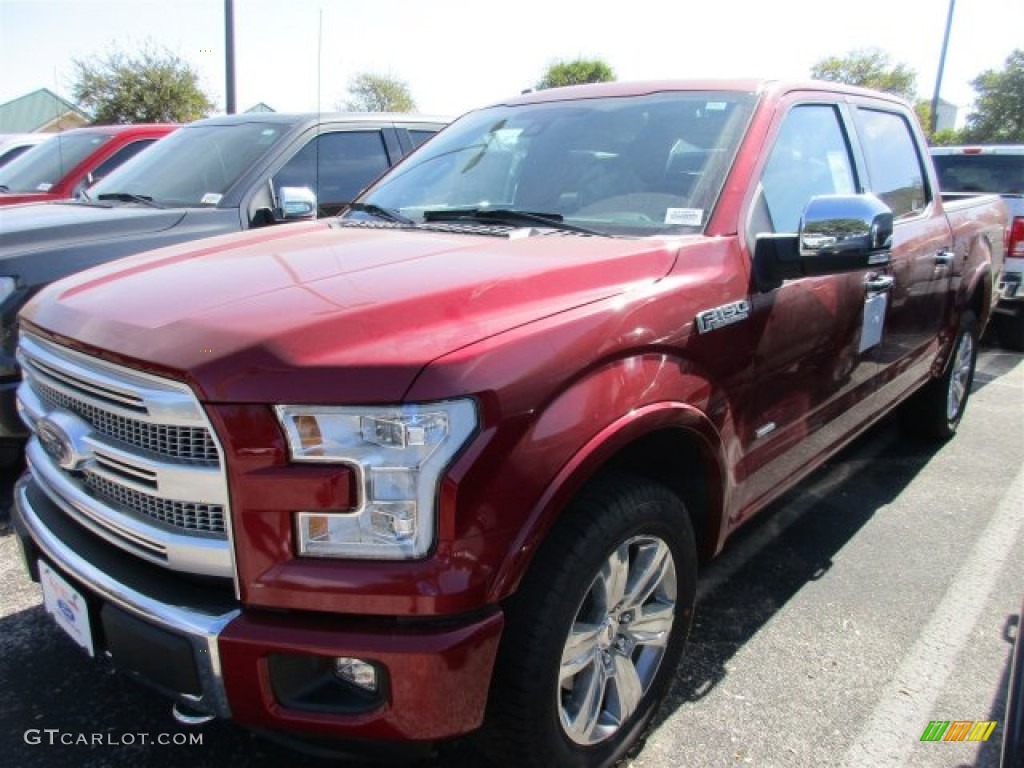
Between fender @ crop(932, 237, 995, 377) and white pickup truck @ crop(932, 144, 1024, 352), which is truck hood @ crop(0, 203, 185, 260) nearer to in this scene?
fender @ crop(932, 237, 995, 377)

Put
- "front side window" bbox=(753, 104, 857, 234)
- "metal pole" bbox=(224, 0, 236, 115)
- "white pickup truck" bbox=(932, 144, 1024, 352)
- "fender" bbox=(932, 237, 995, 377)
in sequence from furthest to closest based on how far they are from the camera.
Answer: "white pickup truck" bbox=(932, 144, 1024, 352)
"metal pole" bbox=(224, 0, 236, 115)
"fender" bbox=(932, 237, 995, 377)
"front side window" bbox=(753, 104, 857, 234)

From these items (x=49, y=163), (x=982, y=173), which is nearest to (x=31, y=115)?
(x=49, y=163)

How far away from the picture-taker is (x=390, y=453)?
1578 millimetres

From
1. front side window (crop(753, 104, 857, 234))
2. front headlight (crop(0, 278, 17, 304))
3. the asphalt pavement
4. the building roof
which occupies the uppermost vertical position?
the building roof

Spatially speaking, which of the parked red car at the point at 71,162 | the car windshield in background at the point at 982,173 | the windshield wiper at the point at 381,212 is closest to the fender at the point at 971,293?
the windshield wiper at the point at 381,212

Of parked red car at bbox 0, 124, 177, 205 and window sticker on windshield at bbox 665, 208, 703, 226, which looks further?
parked red car at bbox 0, 124, 177, 205

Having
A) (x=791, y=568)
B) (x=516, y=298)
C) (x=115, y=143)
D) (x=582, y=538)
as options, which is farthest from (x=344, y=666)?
(x=115, y=143)

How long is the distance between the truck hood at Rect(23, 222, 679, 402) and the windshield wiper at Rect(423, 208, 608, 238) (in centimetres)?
11

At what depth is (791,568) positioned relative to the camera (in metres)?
3.39

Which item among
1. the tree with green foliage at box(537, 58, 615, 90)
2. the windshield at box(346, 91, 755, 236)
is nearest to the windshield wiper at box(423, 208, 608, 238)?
the windshield at box(346, 91, 755, 236)

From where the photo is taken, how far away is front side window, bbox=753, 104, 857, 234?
8.96ft

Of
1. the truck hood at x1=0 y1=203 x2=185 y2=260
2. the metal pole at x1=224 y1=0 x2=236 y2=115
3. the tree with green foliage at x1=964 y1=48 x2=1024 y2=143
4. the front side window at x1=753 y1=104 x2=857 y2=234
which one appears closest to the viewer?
the front side window at x1=753 y1=104 x2=857 y2=234

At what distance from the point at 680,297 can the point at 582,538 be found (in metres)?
0.72

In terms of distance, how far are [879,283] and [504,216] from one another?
159cm
